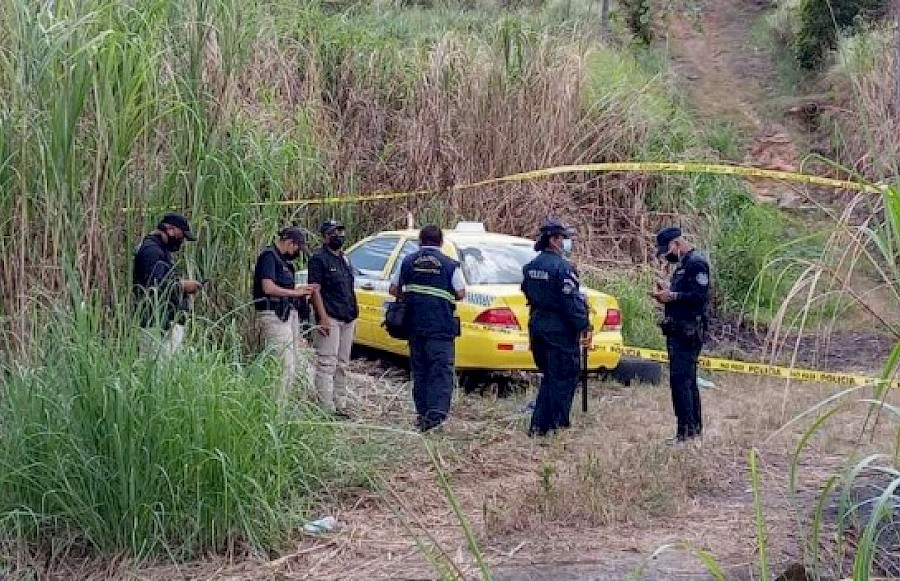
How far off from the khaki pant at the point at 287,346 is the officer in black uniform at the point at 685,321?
7.90 ft

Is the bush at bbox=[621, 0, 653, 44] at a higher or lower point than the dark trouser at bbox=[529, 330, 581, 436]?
higher

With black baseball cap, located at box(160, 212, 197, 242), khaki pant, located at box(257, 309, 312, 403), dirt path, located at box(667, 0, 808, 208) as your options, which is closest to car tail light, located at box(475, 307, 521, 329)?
khaki pant, located at box(257, 309, 312, 403)

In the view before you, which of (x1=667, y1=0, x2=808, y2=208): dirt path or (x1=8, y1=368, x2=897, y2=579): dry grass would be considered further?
(x1=667, y1=0, x2=808, y2=208): dirt path

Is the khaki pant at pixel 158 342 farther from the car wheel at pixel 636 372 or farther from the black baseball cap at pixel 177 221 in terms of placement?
the car wheel at pixel 636 372

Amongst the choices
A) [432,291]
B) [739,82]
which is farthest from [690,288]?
[739,82]

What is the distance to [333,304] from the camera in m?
9.20

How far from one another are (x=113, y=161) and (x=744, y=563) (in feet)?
12.8

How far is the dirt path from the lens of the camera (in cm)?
1978

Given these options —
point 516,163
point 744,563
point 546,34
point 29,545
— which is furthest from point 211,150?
point 546,34

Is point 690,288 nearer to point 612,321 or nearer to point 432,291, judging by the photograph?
point 432,291

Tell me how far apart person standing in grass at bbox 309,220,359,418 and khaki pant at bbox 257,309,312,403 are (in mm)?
181

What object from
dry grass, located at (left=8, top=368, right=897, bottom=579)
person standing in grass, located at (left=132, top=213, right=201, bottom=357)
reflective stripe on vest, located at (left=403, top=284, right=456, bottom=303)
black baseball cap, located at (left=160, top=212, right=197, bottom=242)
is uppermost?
black baseball cap, located at (left=160, top=212, right=197, bottom=242)

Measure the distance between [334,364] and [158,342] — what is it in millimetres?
3206

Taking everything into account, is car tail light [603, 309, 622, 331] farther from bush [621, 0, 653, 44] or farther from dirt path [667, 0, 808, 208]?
bush [621, 0, 653, 44]
